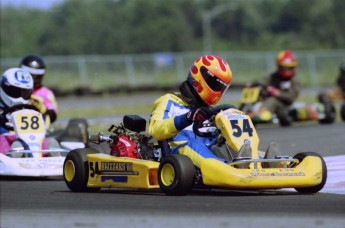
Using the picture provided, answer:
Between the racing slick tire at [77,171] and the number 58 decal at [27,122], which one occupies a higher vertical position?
the number 58 decal at [27,122]

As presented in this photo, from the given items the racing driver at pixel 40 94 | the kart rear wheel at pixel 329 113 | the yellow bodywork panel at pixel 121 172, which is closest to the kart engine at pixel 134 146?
the yellow bodywork panel at pixel 121 172

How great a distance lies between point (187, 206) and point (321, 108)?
1163cm

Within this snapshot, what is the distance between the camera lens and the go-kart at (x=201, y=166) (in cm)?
724

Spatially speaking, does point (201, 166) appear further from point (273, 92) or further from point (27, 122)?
point (273, 92)

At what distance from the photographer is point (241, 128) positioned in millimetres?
7559

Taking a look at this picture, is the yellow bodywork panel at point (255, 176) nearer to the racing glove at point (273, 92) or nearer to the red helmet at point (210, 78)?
the red helmet at point (210, 78)

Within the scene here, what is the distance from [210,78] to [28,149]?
109 inches

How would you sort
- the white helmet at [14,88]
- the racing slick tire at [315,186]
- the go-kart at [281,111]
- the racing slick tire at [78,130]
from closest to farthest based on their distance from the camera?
the racing slick tire at [315,186] < the white helmet at [14,88] < the racing slick tire at [78,130] < the go-kart at [281,111]

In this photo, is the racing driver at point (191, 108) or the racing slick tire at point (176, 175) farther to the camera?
the racing driver at point (191, 108)

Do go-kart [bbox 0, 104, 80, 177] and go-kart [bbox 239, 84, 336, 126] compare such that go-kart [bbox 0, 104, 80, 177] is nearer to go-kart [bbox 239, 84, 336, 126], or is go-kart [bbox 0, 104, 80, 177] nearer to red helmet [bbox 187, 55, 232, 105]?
red helmet [bbox 187, 55, 232, 105]

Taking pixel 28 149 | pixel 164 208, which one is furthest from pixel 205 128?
pixel 28 149

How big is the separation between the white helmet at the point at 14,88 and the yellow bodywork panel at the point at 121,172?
10.6 feet

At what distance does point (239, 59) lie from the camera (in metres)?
43.0

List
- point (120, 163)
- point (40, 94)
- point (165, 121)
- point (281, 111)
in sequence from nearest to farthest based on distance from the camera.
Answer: point (165, 121) → point (120, 163) → point (40, 94) → point (281, 111)
